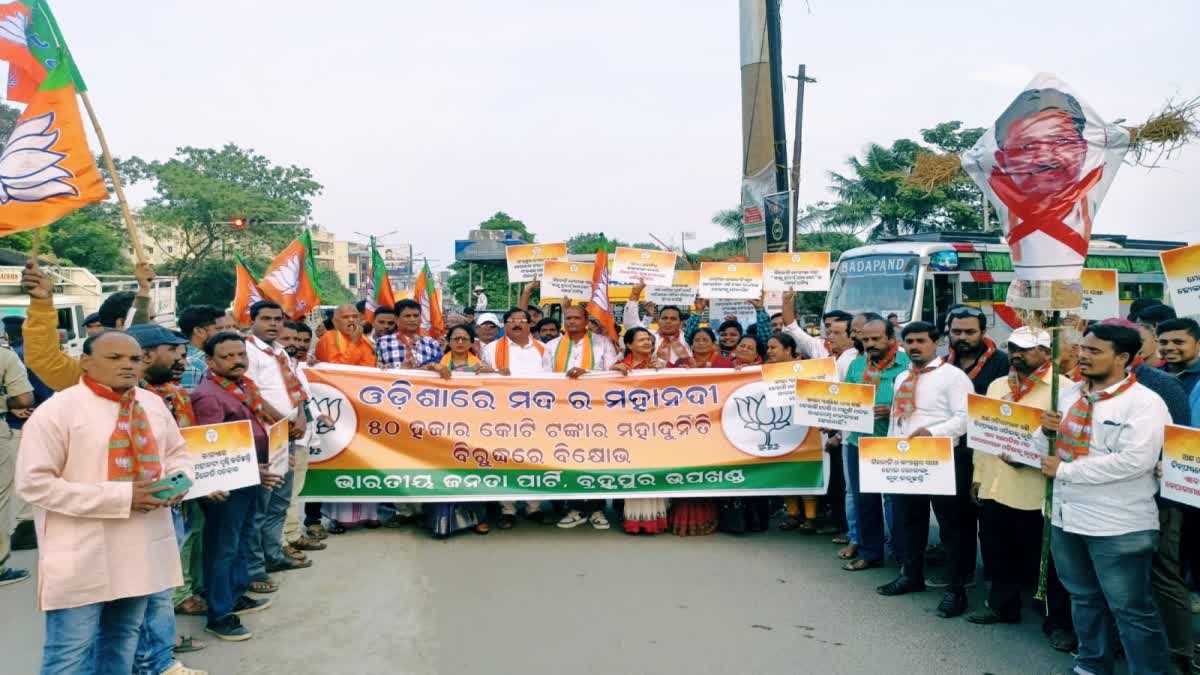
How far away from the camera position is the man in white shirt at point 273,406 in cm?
548

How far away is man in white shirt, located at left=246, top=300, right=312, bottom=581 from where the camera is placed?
5.48m

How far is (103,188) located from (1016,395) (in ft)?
16.8

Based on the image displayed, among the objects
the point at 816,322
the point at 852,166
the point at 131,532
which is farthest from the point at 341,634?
the point at 852,166

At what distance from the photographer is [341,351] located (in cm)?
764

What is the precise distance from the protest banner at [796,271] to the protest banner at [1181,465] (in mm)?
4075

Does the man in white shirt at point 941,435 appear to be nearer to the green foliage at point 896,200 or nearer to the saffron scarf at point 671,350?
the saffron scarf at point 671,350

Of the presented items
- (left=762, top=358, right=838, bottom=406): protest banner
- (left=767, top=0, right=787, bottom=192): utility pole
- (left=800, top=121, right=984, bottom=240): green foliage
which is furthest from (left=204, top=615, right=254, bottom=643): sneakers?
(left=800, top=121, right=984, bottom=240): green foliage

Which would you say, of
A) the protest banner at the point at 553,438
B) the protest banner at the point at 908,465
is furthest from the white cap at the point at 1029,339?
the protest banner at the point at 553,438

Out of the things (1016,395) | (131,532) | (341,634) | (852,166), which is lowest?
(341,634)

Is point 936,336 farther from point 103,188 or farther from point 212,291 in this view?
point 212,291

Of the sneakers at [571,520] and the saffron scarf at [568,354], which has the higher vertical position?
the saffron scarf at [568,354]

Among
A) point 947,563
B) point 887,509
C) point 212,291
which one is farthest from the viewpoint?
point 212,291

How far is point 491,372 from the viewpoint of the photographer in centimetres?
714

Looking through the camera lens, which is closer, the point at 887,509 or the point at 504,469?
the point at 887,509
